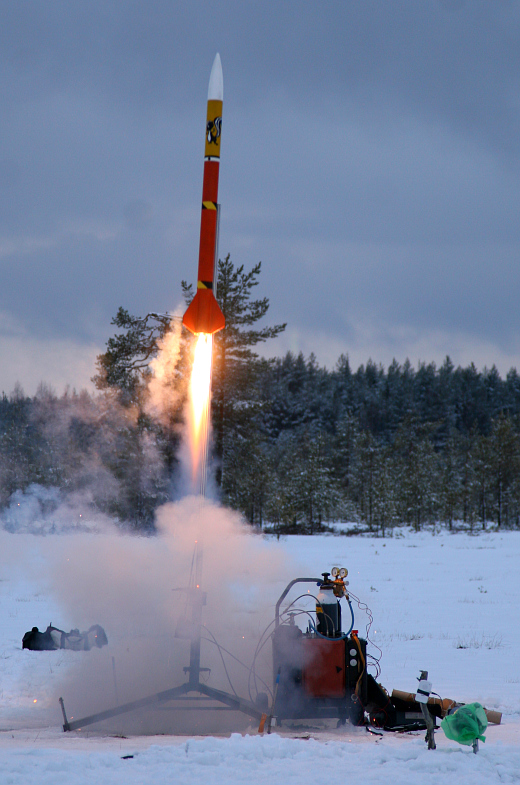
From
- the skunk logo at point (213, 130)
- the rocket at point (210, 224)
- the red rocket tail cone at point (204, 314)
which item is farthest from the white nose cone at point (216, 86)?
the red rocket tail cone at point (204, 314)

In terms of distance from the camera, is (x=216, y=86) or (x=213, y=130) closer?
(x=213, y=130)

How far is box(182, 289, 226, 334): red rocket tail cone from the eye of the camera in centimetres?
964

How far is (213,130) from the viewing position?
9727 mm

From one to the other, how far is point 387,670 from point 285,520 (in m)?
38.2

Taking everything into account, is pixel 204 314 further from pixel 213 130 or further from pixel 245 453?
pixel 245 453

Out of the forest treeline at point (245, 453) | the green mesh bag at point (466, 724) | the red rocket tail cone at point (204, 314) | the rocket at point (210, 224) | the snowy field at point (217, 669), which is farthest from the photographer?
the forest treeline at point (245, 453)

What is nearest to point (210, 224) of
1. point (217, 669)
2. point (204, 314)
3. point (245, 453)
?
point (204, 314)

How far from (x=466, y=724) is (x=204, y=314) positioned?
19.3 feet

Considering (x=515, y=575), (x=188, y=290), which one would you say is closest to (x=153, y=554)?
(x=515, y=575)

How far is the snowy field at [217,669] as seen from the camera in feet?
19.6

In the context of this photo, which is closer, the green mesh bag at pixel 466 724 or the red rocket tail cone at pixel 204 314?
the green mesh bag at pixel 466 724

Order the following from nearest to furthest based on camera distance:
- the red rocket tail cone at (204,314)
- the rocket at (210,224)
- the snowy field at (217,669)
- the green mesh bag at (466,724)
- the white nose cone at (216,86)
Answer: the snowy field at (217,669) → the green mesh bag at (466,724) → the rocket at (210,224) → the red rocket tail cone at (204,314) → the white nose cone at (216,86)

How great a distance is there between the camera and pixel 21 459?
53.1 metres

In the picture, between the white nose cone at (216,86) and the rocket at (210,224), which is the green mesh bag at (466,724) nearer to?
the rocket at (210,224)
